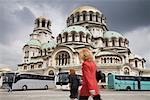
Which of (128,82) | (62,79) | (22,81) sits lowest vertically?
(128,82)

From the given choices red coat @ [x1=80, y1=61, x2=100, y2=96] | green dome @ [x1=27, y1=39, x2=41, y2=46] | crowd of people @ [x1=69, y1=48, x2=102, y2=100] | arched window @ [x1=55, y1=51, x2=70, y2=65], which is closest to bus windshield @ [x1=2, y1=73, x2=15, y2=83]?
arched window @ [x1=55, y1=51, x2=70, y2=65]

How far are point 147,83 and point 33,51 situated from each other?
31703 mm

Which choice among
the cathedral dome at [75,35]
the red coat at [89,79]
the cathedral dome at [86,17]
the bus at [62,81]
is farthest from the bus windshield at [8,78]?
the cathedral dome at [86,17]

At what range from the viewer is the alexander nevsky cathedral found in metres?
37.6

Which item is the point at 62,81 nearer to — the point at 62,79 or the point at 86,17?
the point at 62,79

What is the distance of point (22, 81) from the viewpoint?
24.2m

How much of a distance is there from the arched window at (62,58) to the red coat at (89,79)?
113 feet

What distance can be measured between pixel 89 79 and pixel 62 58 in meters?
35.5

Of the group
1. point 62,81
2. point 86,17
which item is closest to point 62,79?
point 62,81

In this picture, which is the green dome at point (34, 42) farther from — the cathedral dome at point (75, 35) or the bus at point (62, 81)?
the bus at point (62, 81)

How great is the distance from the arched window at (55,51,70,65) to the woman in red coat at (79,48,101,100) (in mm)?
34356

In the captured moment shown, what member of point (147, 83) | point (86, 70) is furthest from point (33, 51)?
point (86, 70)

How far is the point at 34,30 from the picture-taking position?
55.6 metres

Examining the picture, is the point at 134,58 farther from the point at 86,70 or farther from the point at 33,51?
the point at 86,70
